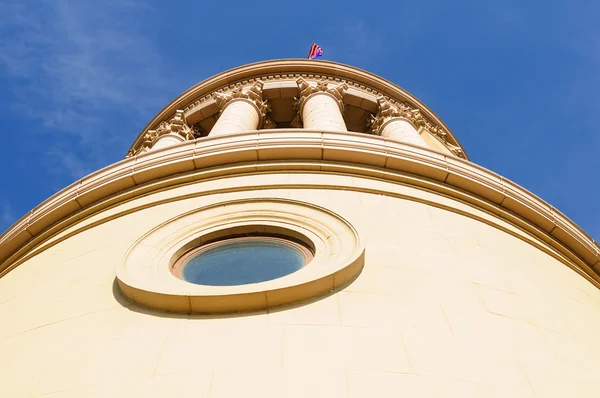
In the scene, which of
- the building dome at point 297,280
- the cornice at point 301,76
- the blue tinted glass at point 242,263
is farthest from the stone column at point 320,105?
the blue tinted glass at point 242,263

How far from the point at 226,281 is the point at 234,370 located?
7.64 ft

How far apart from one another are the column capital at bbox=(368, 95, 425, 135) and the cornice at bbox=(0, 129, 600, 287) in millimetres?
12083

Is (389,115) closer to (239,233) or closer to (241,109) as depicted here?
(241,109)

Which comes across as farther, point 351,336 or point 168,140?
point 168,140

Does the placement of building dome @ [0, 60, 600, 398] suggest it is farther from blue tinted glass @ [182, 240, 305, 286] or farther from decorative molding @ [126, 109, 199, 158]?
decorative molding @ [126, 109, 199, 158]

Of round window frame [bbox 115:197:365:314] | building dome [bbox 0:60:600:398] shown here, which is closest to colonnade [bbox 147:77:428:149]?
building dome [bbox 0:60:600:398]

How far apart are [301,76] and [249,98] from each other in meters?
3.77

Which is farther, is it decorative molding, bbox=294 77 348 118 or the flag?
the flag

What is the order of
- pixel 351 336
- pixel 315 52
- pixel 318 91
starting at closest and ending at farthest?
pixel 351 336, pixel 318 91, pixel 315 52

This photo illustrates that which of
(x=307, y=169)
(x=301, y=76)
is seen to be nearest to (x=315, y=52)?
(x=301, y=76)

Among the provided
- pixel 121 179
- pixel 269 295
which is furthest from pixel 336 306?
pixel 121 179

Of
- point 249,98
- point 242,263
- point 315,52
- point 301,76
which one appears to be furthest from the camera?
point 315,52

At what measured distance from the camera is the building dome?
633 centimetres

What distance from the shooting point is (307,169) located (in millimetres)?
12203
